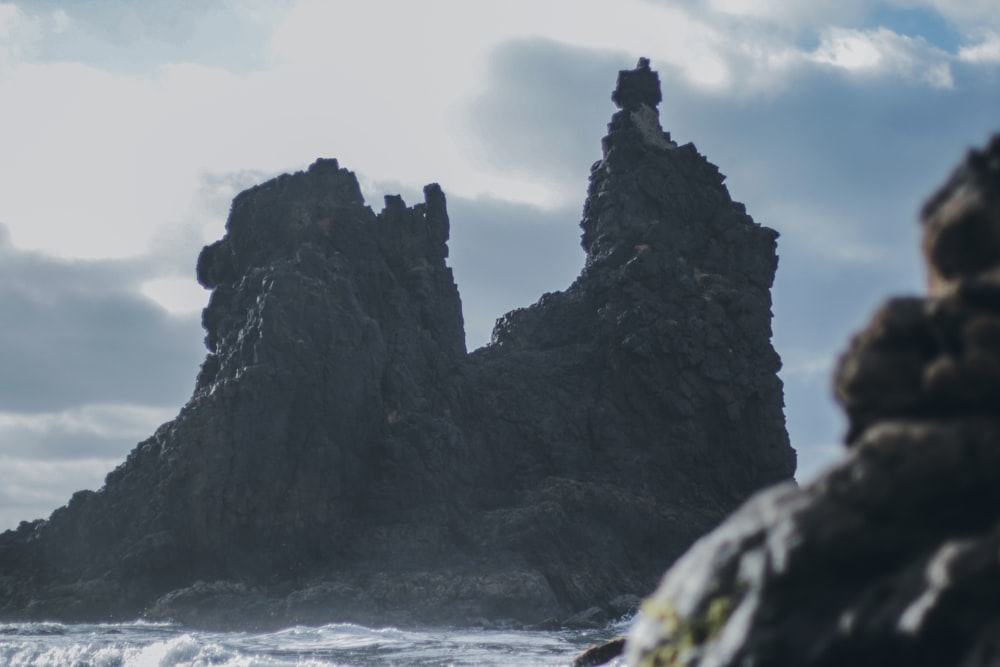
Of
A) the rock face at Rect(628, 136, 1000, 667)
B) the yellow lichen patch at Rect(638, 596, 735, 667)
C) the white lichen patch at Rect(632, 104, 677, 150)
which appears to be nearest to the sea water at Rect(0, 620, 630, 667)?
the yellow lichen patch at Rect(638, 596, 735, 667)

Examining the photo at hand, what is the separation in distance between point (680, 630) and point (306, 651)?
1361 inches

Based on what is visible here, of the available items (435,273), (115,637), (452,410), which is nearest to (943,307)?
(115,637)

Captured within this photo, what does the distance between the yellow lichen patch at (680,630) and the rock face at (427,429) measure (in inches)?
2441

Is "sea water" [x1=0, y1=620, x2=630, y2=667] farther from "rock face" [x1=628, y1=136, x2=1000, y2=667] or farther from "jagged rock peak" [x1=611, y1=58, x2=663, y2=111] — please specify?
"jagged rock peak" [x1=611, y1=58, x2=663, y2=111]

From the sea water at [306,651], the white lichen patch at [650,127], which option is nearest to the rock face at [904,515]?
the sea water at [306,651]

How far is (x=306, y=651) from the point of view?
39844 mm

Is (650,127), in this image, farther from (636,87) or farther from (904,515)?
(904,515)

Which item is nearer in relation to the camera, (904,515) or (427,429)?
(904,515)

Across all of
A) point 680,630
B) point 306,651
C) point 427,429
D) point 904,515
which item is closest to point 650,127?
point 427,429

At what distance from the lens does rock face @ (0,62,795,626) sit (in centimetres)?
7262

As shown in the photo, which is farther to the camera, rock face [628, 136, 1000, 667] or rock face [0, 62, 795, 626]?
rock face [0, 62, 795, 626]

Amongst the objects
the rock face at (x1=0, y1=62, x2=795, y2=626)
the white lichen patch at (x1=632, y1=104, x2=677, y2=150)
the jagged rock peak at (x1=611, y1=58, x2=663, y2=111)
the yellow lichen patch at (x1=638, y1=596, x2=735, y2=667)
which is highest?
the jagged rock peak at (x1=611, y1=58, x2=663, y2=111)

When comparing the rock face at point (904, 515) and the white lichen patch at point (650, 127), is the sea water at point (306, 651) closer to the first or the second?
the rock face at point (904, 515)

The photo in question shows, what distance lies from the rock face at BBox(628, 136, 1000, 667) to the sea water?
1068 inches
